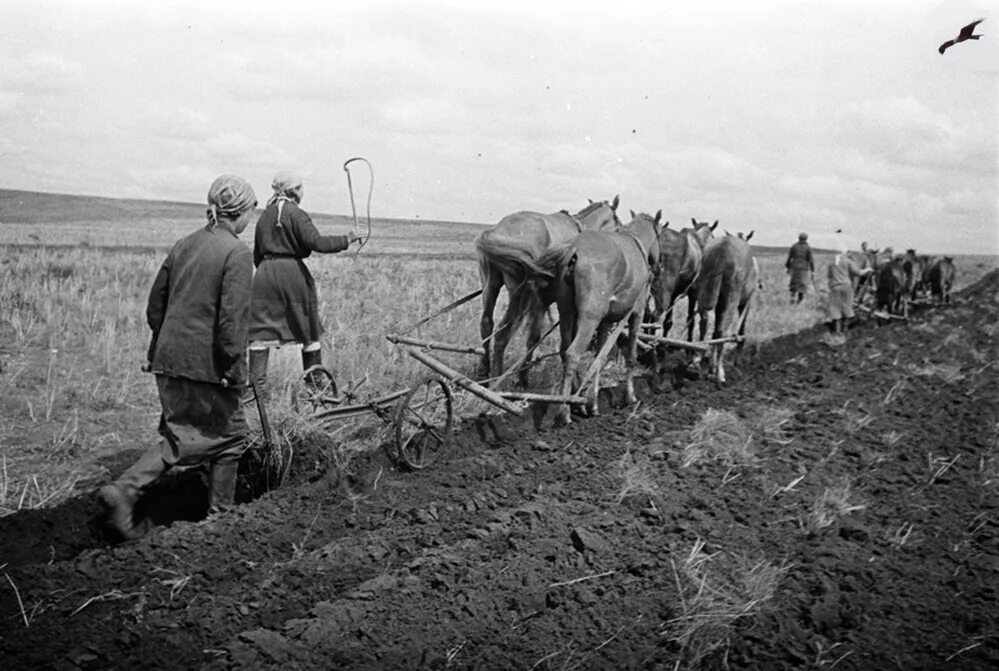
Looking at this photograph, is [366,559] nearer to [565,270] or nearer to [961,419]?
[565,270]

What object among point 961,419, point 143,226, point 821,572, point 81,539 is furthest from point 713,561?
point 143,226

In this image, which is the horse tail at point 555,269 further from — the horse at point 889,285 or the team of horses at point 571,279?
the horse at point 889,285

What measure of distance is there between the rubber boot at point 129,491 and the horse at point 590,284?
12.3 feet

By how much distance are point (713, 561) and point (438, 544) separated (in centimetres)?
147

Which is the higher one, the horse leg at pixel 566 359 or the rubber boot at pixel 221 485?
the horse leg at pixel 566 359

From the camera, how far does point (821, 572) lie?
14.5ft

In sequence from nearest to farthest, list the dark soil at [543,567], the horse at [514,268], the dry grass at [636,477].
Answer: the dark soil at [543,567] → the dry grass at [636,477] → the horse at [514,268]

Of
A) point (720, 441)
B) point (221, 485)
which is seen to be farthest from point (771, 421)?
point (221, 485)

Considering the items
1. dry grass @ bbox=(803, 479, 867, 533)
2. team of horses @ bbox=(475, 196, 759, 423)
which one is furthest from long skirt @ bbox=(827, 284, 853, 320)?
dry grass @ bbox=(803, 479, 867, 533)

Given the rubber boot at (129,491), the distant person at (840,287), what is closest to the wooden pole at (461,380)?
the rubber boot at (129,491)

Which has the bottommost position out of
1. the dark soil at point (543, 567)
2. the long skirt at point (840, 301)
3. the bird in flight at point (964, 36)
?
the dark soil at point (543, 567)

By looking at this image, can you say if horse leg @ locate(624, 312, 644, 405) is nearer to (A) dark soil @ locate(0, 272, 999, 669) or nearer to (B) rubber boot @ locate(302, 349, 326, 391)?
(A) dark soil @ locate(0, 272, 999, 669)

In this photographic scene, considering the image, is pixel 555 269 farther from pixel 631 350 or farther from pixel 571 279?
pixel 631 350

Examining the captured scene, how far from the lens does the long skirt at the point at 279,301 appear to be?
6.48 metres
